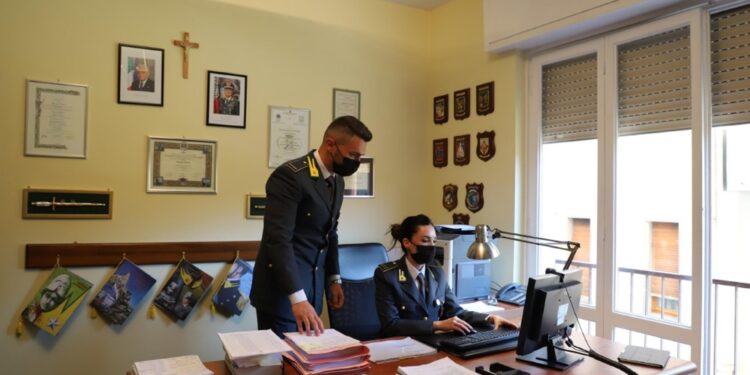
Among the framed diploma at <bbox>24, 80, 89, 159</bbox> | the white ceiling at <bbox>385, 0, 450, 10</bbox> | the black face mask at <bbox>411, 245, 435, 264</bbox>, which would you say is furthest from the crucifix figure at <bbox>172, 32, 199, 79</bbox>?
the black face mask at <bbox>411, 245, 435, 264</bbox>

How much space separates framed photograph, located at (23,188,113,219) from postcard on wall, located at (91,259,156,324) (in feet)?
1.00

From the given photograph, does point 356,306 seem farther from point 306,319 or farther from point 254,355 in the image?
point 254,355

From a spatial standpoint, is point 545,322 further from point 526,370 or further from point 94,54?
point 94,54

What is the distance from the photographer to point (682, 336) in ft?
7.80

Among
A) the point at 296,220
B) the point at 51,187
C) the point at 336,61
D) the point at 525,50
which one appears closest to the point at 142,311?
the point at 51,187

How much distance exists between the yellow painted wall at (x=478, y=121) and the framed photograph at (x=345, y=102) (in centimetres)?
64

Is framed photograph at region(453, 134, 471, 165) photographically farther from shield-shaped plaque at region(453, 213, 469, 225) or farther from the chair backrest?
the chair backrest

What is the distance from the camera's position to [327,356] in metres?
1.41

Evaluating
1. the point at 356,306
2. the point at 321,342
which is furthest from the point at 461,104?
the point at 321,342

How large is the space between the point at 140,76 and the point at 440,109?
1998 mm

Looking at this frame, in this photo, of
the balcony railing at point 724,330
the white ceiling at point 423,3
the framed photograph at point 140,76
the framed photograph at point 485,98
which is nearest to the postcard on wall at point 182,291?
the framed photograph at point 140,76

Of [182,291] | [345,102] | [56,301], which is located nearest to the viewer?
[56,301]

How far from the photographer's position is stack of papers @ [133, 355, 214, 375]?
1371 mm

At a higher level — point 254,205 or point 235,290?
point 254,205
